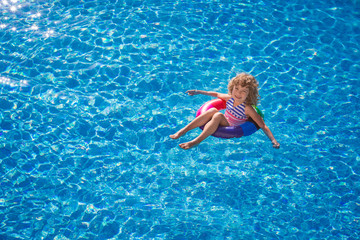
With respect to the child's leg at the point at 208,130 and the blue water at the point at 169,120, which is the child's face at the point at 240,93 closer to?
the child's leg at the point at 208,130

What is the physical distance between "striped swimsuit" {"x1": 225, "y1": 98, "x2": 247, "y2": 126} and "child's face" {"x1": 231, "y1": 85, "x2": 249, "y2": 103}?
8 centimetres

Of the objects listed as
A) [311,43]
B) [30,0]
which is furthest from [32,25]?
[311,43]

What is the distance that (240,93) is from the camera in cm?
567

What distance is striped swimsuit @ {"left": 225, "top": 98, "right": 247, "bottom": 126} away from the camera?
5.76 meters

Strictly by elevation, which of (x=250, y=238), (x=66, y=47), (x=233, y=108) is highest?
(x=66, y=47)

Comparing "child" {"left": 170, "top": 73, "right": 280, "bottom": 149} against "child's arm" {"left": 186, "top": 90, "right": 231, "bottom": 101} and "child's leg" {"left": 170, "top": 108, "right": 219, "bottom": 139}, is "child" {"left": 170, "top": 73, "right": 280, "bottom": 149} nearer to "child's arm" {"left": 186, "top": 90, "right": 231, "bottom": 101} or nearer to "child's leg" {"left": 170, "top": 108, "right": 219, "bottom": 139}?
"child's leg" {"left": 170, "top": 108, "right": 219, "bottom": 139}

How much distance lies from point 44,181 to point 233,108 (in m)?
2.58

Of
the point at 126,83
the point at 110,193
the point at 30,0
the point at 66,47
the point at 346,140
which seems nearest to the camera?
the point at 110,193

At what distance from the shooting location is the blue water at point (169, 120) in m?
5.30

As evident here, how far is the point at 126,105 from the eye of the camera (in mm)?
6480

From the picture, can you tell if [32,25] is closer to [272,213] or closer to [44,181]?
[44,181]

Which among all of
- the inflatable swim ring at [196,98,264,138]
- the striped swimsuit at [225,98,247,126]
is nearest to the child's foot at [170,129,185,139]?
the inflatable swim ring at [196,98,264,138]

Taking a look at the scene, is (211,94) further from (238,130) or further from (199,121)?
(238,130)

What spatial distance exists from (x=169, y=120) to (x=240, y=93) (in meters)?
1.17
